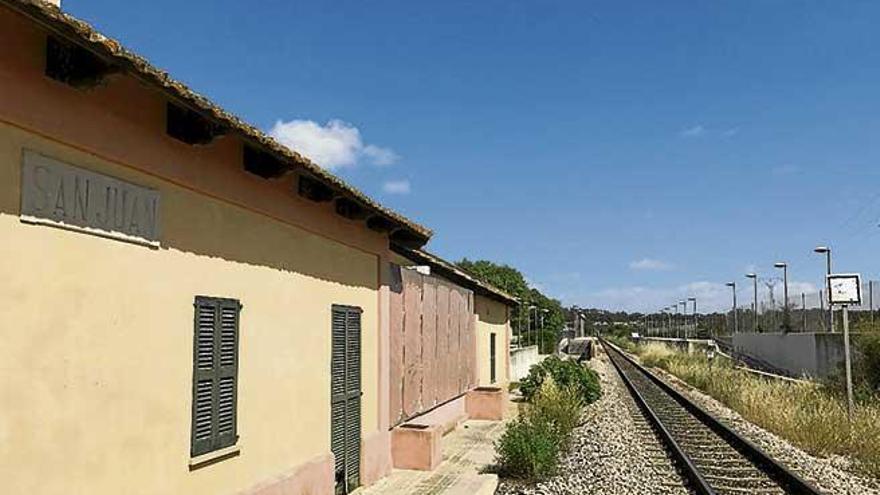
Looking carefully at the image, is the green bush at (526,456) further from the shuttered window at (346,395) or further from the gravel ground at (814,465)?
the gravel ground at (814,465)

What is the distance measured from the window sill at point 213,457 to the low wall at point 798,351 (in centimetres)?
2234

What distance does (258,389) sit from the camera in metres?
7.34

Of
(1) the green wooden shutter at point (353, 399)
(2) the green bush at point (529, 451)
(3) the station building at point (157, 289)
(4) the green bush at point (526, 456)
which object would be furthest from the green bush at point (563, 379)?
(3) the station building at point (157, 289)

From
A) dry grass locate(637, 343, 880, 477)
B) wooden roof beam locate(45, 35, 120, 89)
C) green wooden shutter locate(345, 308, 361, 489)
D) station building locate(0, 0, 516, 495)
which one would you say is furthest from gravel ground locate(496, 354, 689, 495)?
wooden roof beam locate(45, 35, 120, 89)

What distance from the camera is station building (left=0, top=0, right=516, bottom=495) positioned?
453 centimetres

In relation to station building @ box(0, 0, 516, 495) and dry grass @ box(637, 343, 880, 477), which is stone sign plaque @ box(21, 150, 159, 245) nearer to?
station building @ box(0, 0, 516, 495)

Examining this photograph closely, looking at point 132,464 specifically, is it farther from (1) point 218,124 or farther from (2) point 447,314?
(2) point 447,314

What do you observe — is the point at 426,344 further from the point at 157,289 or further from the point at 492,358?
the point at 492,358

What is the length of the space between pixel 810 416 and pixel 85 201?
14536mm

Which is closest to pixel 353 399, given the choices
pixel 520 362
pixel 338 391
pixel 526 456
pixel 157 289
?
pixel 338 391

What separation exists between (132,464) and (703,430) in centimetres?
1484

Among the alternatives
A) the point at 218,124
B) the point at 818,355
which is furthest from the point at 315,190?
the point at 818,355

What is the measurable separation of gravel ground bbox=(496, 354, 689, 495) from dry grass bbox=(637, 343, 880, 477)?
8.27ft

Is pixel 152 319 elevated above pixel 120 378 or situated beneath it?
elevated above
